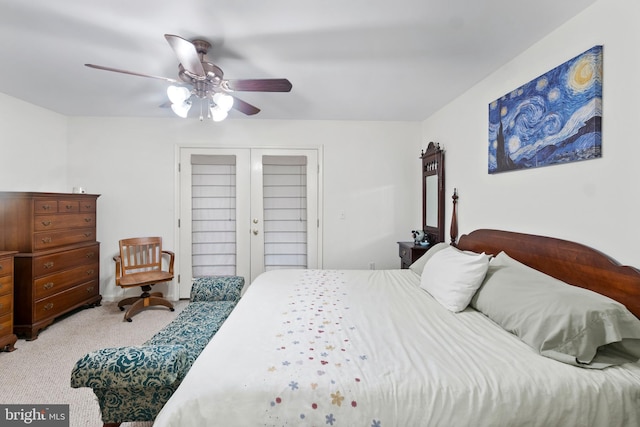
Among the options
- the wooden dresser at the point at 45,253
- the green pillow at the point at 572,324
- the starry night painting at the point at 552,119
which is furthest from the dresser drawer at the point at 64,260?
the starry night painting at the point at 552,119

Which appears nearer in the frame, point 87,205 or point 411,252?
point 411,252

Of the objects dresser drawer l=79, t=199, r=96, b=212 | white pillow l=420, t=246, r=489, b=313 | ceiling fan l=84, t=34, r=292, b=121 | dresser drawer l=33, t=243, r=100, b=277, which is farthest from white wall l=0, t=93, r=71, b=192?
white pillow l=420, t=246, r=489, b=313

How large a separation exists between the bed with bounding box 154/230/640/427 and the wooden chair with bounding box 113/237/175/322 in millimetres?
2245

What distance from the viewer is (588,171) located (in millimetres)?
1616

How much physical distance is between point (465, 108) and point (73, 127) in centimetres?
475

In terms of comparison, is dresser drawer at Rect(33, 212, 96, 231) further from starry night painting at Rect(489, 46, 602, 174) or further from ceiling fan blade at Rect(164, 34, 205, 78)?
starry night painting at Rect(489, 46, 602, 174)

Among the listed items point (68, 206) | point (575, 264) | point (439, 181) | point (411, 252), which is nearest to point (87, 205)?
point (68, 206)

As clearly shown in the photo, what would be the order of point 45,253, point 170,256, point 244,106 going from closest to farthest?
point 244,106 → point 45,253 → point 170,256

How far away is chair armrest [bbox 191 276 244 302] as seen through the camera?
264 centimetres

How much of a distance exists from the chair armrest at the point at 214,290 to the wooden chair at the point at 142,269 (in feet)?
3.31

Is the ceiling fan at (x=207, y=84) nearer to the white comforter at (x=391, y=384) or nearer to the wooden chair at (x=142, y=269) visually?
the white comforter at (x=391, y=384)

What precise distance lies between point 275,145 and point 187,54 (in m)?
2.25

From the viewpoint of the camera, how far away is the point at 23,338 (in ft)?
9.17

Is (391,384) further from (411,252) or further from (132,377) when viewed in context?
(411,252)
